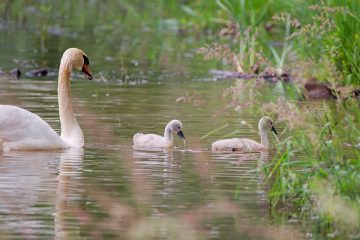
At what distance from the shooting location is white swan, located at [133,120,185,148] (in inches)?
505

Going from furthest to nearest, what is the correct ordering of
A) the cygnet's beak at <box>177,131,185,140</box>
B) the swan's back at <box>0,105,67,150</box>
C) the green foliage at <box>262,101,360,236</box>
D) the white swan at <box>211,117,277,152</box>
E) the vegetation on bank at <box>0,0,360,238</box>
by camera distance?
the cygnet's beak at <box>177,131,185,140</box>
the white swan at <box>211,117,277,152</box>
the swan's back at <box>0,105,67,150</box>
the vegetation on bank at <box>0,0,360,238</box>
the green foliage at <box>262,101,360,236</box>

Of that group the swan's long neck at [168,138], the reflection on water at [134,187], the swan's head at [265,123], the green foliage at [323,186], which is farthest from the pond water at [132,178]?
the swan's head at [265,123]

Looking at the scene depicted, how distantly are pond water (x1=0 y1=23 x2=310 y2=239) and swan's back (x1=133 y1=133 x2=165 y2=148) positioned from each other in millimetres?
181

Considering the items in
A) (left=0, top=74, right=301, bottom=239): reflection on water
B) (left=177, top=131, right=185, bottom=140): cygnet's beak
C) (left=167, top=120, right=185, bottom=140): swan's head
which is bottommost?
(left=0, top=74, right=301, bottom=239): reflection on water

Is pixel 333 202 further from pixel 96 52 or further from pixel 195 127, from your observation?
pixel 96 52

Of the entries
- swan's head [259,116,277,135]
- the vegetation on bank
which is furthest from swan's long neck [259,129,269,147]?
the vegetation on bank

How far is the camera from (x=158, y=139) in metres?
12.9

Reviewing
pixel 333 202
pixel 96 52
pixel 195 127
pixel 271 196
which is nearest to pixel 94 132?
pixel 195 127

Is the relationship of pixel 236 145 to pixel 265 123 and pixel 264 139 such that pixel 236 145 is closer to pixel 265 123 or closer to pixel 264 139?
pixel 264 139

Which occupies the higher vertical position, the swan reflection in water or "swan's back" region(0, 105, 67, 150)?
"swan's back" region(0, 105, 67, 150)

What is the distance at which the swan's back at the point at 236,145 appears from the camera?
12.6 m

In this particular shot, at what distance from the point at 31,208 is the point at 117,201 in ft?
2.31

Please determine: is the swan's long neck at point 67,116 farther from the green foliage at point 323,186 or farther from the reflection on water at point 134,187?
the green foliage at point 323,186

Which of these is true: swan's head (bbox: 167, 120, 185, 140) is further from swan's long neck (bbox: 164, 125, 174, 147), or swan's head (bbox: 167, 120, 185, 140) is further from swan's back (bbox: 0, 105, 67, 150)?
swan's back (bbox: 0, 105, 67, 150)
